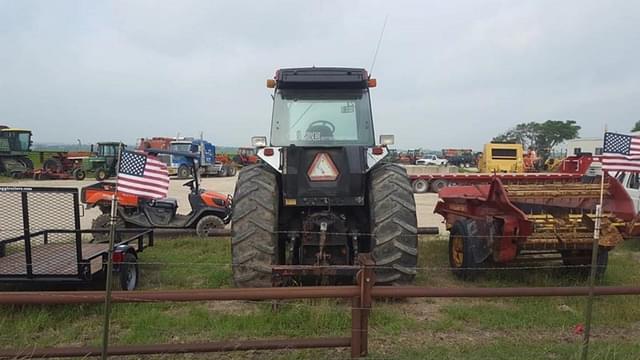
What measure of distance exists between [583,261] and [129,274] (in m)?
5.76

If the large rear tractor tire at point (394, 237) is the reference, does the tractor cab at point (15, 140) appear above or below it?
above

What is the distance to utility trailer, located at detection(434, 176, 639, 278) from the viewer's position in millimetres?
5516

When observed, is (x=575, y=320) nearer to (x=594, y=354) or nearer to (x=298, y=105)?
(x=594, y=354)

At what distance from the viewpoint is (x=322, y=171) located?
520 cm

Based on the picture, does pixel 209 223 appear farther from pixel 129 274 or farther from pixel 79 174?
pixel 79 174

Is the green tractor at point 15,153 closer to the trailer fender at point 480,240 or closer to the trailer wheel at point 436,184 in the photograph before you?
the trailer wheel at point 436,184

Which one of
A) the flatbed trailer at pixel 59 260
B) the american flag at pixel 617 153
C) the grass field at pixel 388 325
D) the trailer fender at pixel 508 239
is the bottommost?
the grass field at pixel 388 325

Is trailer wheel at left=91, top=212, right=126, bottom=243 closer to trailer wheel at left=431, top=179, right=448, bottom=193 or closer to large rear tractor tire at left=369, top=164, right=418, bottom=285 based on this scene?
large rear tractor tire at left=369, top=164, right=418, bottom=285

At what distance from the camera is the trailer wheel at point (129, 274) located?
5512 mm

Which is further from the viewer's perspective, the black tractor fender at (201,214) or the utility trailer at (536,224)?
the black tractor fender at (201,214)

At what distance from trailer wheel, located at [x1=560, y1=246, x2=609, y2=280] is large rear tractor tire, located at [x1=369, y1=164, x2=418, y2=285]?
2571 mm

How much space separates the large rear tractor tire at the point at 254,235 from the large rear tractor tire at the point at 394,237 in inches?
41.8

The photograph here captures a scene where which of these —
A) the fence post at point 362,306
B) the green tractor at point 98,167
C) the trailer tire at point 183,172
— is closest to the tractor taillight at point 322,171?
the fence post at point 362,306

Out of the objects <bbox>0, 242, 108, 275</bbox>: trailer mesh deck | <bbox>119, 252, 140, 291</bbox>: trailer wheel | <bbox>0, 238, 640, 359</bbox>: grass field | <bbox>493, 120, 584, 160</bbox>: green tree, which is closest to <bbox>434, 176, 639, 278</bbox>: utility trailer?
<bbox>0, 238, 640, 359</bbox>: grass field
